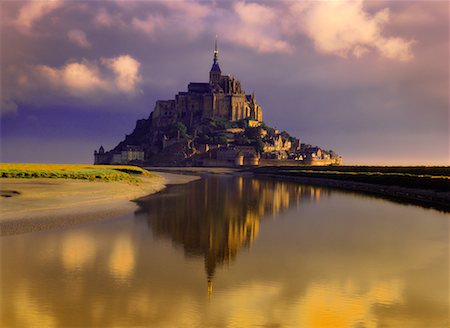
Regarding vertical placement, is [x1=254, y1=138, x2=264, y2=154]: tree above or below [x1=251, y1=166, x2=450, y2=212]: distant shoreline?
above

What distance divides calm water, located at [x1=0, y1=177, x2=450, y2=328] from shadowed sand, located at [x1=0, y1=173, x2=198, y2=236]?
1859 mm

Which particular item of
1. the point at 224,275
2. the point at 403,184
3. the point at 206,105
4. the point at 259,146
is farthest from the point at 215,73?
the point at 224,275

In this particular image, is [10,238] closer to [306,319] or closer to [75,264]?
[75,264]

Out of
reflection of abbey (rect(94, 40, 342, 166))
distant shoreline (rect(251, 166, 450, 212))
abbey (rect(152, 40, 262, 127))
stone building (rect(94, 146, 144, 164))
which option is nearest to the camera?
distant shoreline (rect(251, 166, 450, 212))

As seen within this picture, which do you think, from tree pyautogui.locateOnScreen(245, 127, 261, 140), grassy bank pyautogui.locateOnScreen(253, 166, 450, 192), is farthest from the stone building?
grassy bank pyautogui.locateOnScreen(253, 166, 450, 192)

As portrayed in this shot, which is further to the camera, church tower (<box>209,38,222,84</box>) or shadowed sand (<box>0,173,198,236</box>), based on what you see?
church tower (<box>209,38,222,84</box>)

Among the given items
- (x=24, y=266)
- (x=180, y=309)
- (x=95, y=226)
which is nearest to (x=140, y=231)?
(x=95, y=226)

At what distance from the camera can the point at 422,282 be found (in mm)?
12617

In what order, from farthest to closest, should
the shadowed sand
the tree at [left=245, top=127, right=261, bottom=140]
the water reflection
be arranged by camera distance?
the tree at [left=245, top=127, right=261, bottom=140], the shadowed sand, the water reflection

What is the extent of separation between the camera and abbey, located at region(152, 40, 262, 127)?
6688 inches

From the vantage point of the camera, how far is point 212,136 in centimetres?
15688

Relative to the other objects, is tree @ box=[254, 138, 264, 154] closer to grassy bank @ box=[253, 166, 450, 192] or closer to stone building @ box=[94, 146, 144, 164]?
stone building @ box=[94, 146, 144, 164]

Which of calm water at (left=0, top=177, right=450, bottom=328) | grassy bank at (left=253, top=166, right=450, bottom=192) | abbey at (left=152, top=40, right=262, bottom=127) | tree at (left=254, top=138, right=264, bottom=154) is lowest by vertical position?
calm water at (left=0, top=177, right=450, bottom=328)

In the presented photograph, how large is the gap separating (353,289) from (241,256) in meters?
5.02
